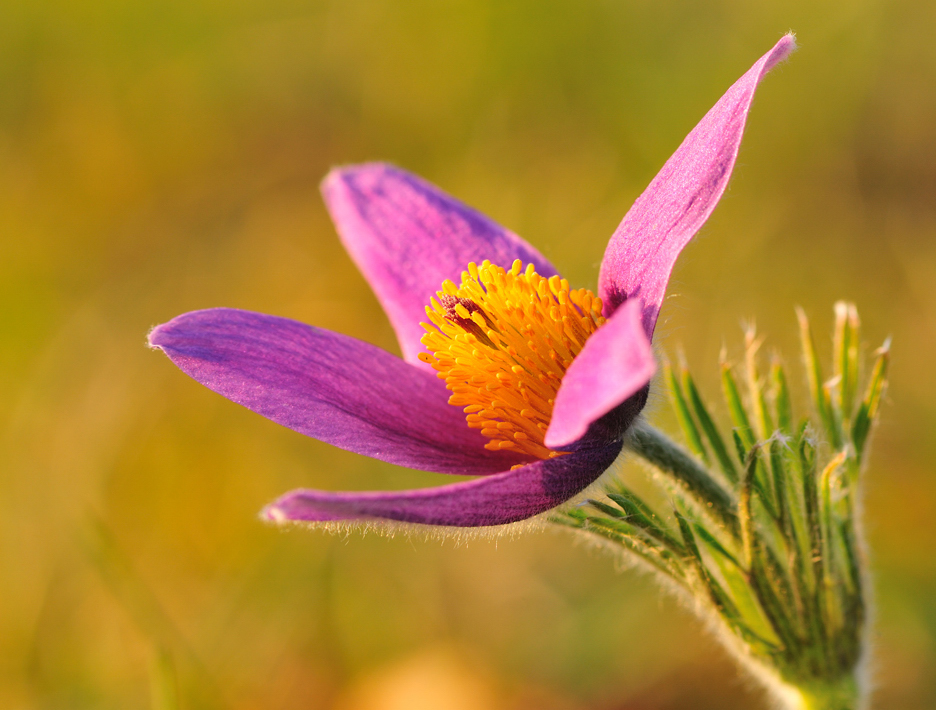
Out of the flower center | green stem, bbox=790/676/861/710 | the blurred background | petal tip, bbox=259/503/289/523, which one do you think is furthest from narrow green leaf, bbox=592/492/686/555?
the blurred background

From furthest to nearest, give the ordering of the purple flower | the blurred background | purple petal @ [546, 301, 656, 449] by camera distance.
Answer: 1. the blurred background
2. the purple flower
3. purple petal @ [546, 301, 656, 449]

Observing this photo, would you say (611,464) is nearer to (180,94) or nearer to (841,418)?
(841,418)

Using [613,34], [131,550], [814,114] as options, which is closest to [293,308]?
[131,550]

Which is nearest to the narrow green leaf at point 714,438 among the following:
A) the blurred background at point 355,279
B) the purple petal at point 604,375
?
the purple petal at point 604,375

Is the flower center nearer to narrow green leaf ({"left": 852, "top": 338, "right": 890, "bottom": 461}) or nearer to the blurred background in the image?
narrow green leaf ({"left": 852, "top": 338, "right": 890, "bottom": 461})

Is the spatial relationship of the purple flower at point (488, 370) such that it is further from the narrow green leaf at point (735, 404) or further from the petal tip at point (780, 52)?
the narrow green leaf at point (735, 404)

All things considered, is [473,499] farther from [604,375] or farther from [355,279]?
[355,279]

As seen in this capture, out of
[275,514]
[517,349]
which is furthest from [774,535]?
[275,514]

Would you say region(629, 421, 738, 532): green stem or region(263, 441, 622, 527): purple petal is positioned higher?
region(263, 441, 622, 527): purple petal

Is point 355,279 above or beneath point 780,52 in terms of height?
beneath
